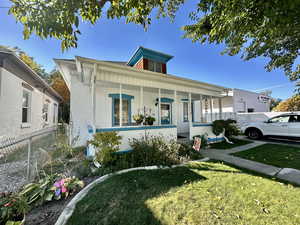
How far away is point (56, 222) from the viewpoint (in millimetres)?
1894

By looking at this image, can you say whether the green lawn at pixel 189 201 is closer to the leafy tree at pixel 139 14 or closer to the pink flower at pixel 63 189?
the pink flower at pixel 63 189

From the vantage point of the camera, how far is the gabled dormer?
785 cm

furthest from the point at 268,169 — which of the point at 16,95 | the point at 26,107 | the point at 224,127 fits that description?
the point at 26,107

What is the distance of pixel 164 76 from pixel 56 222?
18.5ft

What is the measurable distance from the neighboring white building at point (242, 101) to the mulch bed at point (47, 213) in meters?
13.0

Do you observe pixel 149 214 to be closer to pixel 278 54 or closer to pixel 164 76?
pixel 164 76

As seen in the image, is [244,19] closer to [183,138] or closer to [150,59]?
[183,138]

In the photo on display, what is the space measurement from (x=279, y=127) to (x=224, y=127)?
144 inches

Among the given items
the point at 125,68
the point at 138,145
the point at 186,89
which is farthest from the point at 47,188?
the point at 186,89

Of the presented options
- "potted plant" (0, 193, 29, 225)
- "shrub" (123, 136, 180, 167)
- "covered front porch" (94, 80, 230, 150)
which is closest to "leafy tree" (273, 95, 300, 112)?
"covered front porch" (94, 80, 230, 150)

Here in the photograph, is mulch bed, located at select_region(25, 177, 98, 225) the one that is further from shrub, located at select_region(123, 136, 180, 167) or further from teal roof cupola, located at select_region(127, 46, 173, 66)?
teal roof cupola, located at select_region(127, 46, 173, 66)

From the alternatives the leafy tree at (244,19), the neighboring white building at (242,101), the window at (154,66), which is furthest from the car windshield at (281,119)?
the window at (154,66)

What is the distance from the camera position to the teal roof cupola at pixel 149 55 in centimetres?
786

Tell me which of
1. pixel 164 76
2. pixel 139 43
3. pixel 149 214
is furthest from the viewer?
pixel 139 43
